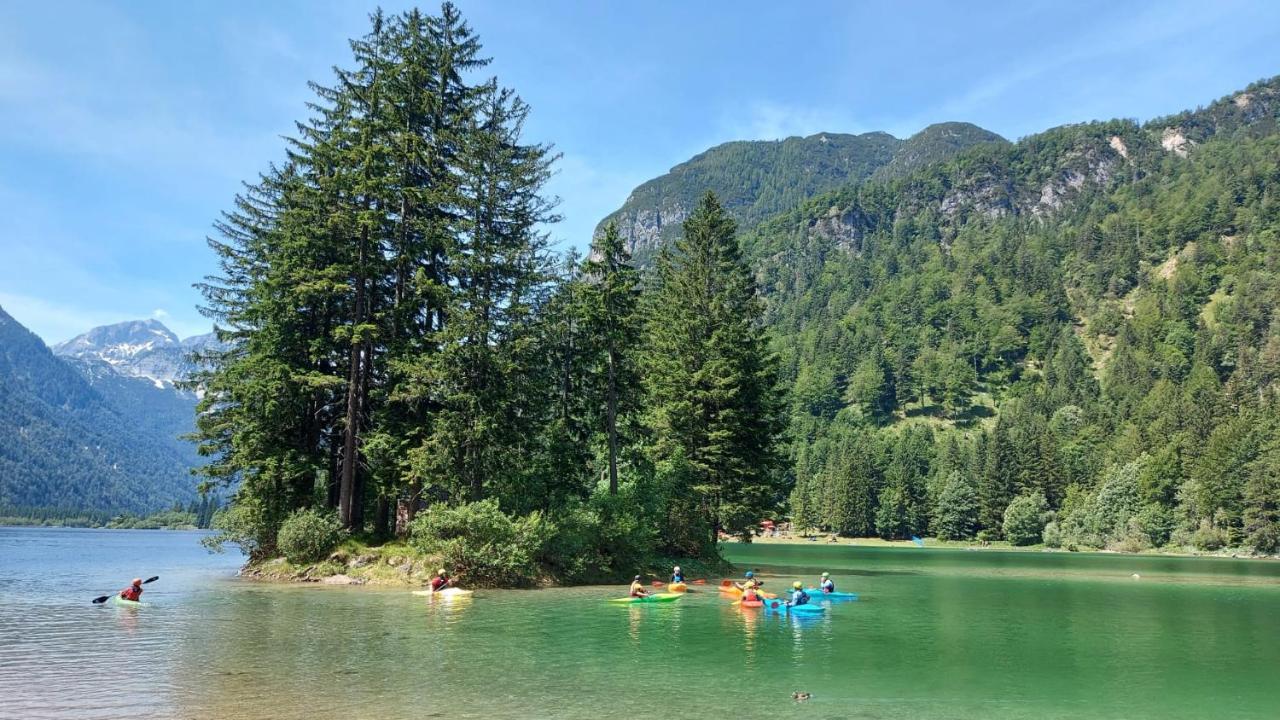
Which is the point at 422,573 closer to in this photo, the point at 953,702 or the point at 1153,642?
the point at 953,702

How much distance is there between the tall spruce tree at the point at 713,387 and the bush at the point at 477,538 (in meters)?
15.5

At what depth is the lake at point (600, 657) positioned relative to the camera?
15.6 m

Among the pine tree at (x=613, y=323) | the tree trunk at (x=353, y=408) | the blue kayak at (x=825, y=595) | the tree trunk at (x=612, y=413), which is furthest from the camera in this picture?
the tree trunk at (x=612, y=413)

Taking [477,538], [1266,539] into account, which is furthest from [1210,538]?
[477,538]

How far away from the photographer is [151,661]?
19.2 m

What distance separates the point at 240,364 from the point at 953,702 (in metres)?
36.4

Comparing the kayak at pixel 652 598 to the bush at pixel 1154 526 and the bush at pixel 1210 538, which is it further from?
the bush at pixel 1154 526

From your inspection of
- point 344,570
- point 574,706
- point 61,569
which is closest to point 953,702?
point 574,706

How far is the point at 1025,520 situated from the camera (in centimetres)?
12769

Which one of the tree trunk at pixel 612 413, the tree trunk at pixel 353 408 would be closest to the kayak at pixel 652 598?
the tree trunk at pixel 612 413

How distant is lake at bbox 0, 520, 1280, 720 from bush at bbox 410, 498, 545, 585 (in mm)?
1648

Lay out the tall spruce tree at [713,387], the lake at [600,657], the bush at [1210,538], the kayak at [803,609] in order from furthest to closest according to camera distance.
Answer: the bush at [1210,538], the tall spruce tree at [713,387], the kayak at [803,609], the lake at [600,657]

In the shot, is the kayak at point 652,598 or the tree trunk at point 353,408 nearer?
the kayak at point 652,598

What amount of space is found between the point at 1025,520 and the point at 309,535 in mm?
120395
